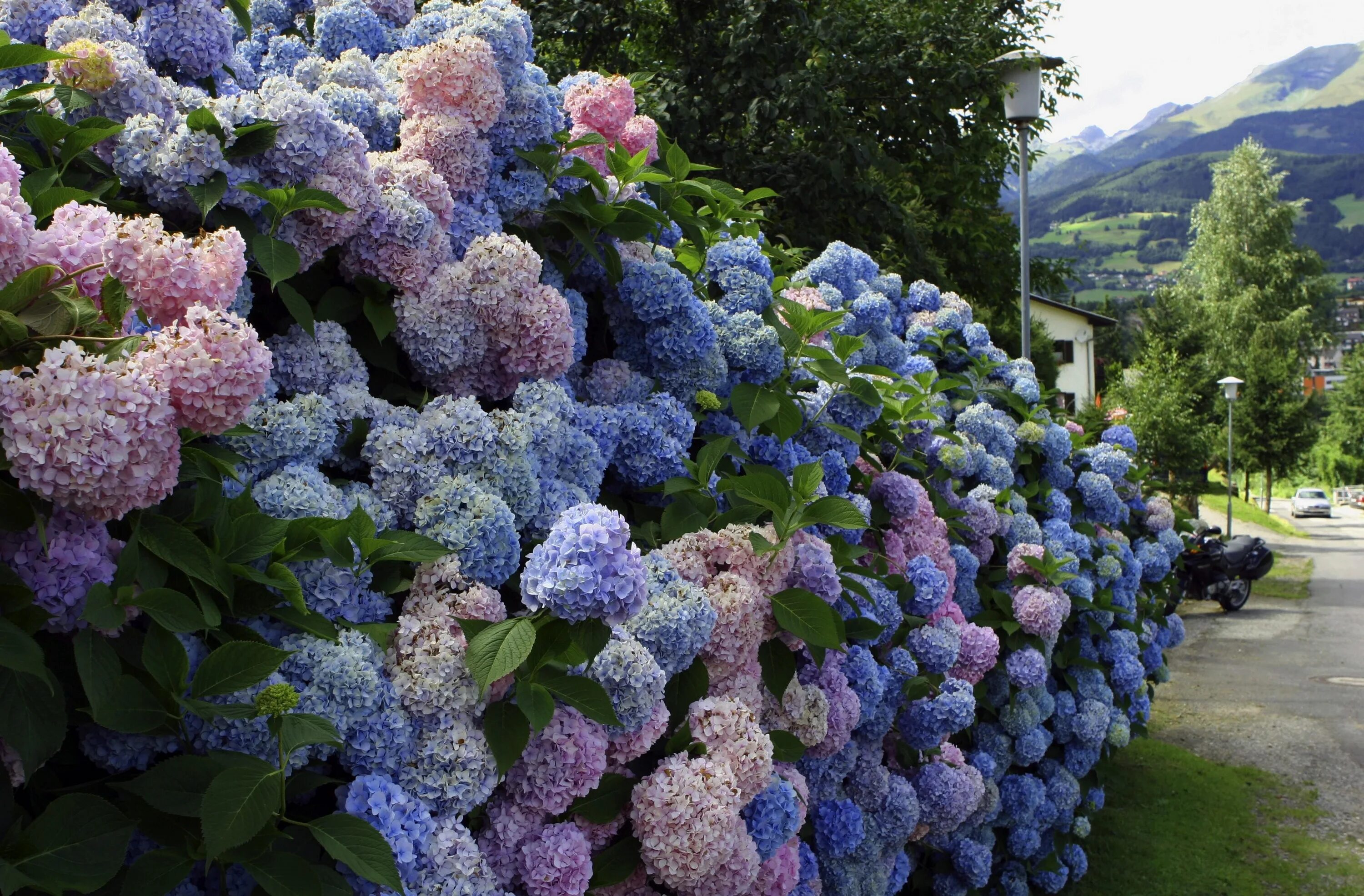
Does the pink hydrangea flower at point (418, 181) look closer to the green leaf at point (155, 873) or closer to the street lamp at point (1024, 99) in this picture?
the green leaf at point (155, 873)

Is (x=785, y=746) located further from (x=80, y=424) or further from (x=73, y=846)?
(x=80, y=424)

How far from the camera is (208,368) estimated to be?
1.17m

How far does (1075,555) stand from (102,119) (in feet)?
13.5

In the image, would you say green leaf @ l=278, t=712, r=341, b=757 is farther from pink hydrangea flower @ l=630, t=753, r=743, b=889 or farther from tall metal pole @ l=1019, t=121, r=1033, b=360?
tall metal pole @ l=1019, t=121, r=1033, b=360

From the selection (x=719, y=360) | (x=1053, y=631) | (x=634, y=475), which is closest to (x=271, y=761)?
(x=634, y=475)

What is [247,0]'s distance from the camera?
2490 mm

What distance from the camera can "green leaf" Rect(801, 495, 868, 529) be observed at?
217 centimetres

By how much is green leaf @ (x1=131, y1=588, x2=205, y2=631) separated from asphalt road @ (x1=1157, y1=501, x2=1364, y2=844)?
709 centimetres

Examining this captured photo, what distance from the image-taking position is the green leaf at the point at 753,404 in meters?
2.47

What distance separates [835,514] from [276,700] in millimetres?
1196

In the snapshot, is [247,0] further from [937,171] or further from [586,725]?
[937,171]

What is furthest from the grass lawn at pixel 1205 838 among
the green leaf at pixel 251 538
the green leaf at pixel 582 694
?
the green leaf at pixel 251 538

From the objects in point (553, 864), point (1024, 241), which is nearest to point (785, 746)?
point (553, 864)

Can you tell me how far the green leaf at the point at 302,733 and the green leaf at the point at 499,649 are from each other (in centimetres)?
21
